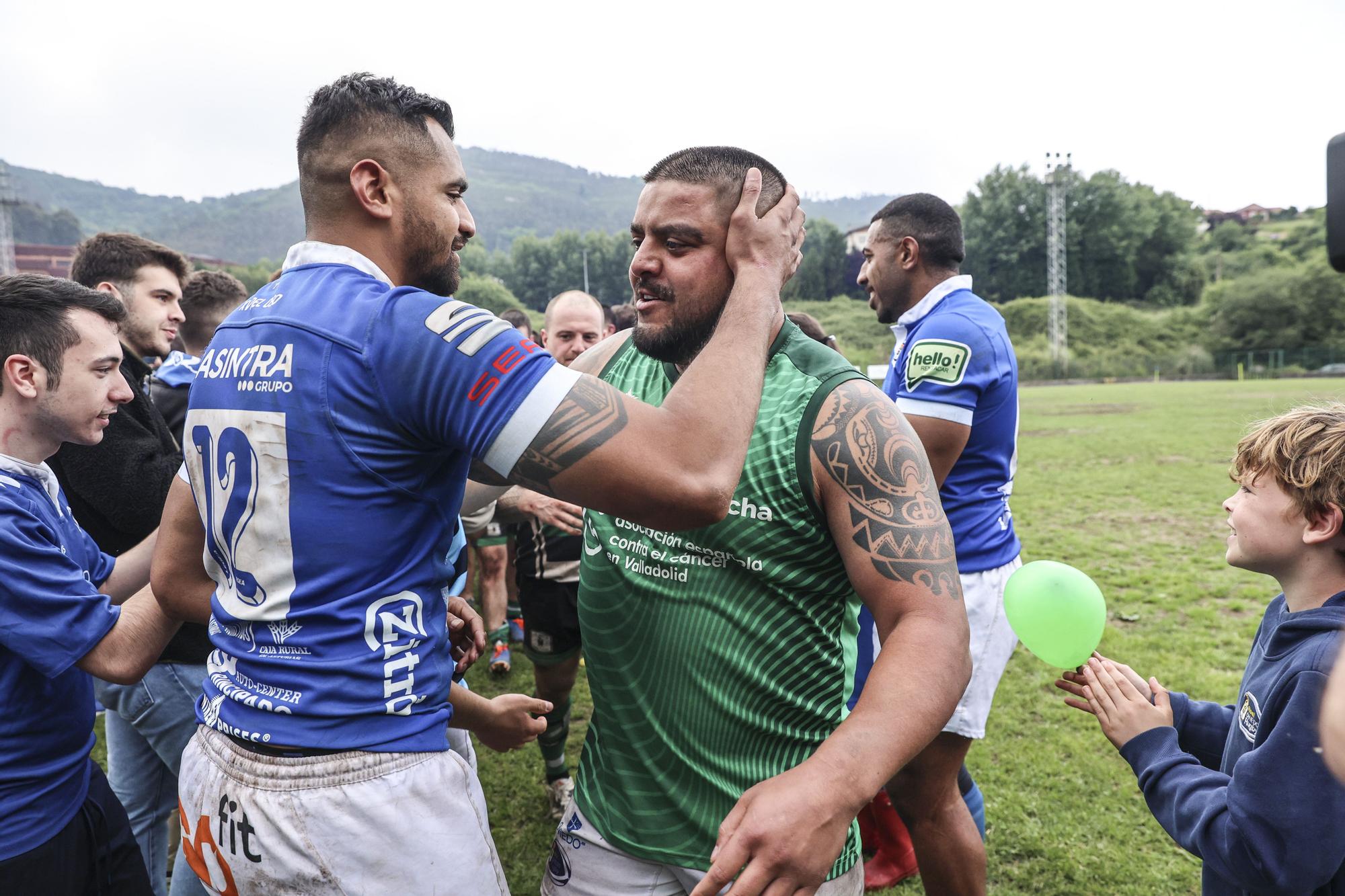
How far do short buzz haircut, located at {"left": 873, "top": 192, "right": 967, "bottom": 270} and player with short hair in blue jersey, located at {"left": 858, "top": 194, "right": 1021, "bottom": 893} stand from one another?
0.27ft

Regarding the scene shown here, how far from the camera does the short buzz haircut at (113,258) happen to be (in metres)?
3.99

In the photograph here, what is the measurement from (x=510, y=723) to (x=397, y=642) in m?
0.71

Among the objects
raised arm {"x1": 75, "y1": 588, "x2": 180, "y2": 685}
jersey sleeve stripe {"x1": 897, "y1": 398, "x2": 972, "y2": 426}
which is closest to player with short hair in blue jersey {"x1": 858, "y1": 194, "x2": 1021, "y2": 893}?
jersey sleeve stripe {"x1": 897, "y1": 398, "x2": 972, "y2": 426}

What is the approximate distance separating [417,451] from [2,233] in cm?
7398

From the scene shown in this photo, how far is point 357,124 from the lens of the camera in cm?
183

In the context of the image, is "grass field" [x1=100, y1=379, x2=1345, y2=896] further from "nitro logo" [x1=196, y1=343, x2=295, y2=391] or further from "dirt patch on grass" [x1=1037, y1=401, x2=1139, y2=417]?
"dirt patch on grass" [x1=1037, y1=401, x2=1139, y2=417]

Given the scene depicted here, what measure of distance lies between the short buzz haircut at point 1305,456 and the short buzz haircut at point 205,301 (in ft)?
15.6

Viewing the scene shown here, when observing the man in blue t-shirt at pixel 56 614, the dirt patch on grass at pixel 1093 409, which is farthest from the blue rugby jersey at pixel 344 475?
the dirt patch on grass at pixel 1093 409

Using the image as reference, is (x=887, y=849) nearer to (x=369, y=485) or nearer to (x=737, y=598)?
(x=737, y=598)

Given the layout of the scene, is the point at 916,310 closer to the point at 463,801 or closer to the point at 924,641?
the point at 924,641

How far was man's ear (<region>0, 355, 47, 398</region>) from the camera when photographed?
2.24 metres

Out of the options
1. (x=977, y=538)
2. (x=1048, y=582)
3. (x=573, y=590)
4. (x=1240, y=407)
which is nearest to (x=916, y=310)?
(x=977, y=538)

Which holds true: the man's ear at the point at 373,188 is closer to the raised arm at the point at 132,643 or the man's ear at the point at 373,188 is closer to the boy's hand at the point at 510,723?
the raised arm at the point at 132,643

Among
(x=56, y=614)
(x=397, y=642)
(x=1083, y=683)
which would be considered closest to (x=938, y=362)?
(x=1083, y=683)
